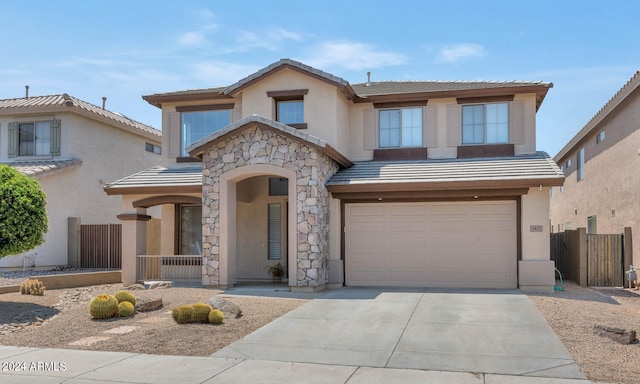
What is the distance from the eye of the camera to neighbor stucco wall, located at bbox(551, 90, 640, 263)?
19062 millimetres

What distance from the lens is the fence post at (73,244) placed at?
22922mm

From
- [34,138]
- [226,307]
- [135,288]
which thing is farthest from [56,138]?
[226,307]

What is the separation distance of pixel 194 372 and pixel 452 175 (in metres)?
10.1

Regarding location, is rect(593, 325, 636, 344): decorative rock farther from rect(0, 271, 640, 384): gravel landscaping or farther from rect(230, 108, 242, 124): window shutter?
rect(230, 108, 242, 124): window shutter

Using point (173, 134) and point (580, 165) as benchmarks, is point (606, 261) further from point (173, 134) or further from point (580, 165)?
point (173, 134)

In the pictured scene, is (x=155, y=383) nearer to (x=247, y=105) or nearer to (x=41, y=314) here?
(x=41, y=314)

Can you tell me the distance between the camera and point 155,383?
7785 millimetres

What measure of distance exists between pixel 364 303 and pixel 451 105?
755 centimetres

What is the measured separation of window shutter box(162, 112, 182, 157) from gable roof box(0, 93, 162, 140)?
504 centimetres

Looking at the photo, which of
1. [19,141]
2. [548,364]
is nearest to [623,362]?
[548,364]

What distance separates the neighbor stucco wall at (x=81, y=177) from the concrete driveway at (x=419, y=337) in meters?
12.9

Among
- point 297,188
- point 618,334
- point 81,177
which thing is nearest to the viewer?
point 618,334

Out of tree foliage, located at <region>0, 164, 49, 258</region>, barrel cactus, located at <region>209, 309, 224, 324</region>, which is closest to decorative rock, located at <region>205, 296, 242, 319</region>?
barrel cactus, located at <region>209, 309, 224, 324</region>

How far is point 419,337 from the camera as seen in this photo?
10273mm
